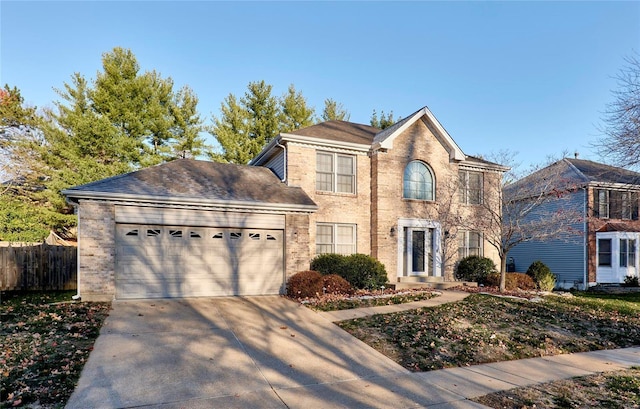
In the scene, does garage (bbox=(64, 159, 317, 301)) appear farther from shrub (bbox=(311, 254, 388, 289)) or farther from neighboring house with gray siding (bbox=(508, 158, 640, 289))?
neighboring house with gray siding (bbox=(508, 158, 640, 289))

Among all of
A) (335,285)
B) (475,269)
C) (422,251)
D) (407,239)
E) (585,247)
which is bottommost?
(475,269)

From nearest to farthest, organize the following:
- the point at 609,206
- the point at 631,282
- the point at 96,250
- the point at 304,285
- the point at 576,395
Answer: the point at 576,395, the point at 96,250, the point at 304,285, the point at 631,282, the point at 609,206

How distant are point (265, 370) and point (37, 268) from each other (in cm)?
1331

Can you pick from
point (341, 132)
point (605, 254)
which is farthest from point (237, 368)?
point (605, 254)

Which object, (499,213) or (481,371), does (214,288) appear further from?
(499,213)

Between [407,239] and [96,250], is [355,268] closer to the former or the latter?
[407,239]

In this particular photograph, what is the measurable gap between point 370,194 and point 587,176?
14324mm

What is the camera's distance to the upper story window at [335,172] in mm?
15820

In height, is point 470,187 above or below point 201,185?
above

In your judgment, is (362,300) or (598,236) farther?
(598,236)

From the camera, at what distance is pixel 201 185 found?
13414mm

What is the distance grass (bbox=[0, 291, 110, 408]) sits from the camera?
16.4 ft

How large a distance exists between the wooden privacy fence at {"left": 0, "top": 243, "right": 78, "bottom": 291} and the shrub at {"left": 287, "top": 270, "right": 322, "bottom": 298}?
9.55 metres

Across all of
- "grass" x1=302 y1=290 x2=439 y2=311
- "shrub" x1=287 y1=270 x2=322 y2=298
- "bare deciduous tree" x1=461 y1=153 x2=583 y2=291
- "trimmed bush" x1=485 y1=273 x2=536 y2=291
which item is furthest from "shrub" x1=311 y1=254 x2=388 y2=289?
"trimmed bush" x1=485 y1=273 x2=536 y2=291
